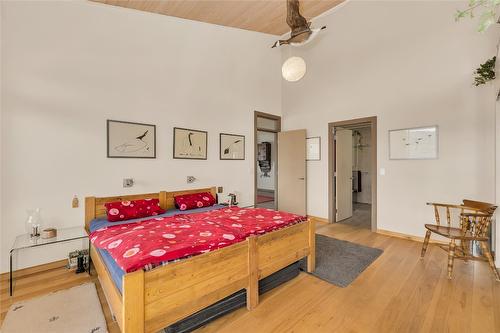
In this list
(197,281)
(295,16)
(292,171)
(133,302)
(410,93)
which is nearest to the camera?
(133,302)

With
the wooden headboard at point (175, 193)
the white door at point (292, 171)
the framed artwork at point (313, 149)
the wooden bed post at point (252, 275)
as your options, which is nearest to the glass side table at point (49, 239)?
the wooden headboard at point (175, 193)

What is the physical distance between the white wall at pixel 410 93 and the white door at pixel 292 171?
0.28 metres

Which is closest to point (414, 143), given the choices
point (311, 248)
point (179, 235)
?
point (311, 248)

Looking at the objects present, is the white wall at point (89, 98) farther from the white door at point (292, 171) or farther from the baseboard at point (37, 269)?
the white door at point (292, 171)

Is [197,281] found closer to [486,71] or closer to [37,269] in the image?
[37,269]

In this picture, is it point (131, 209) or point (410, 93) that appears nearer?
point (131, 209)

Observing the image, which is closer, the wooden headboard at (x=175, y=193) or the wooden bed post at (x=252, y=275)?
the wooden bed post at (x=252, y=275)

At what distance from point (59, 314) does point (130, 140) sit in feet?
6.91

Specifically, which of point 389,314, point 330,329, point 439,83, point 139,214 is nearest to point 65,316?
point 139,214

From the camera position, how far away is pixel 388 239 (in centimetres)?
369

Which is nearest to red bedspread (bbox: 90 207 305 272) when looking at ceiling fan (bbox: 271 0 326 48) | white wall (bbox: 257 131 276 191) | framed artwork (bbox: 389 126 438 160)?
ceiling fan (bbox: 271 0 326 48)

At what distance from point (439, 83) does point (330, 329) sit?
3.77 meters

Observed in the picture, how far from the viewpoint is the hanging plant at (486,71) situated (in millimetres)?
2818

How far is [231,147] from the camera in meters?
4.49
